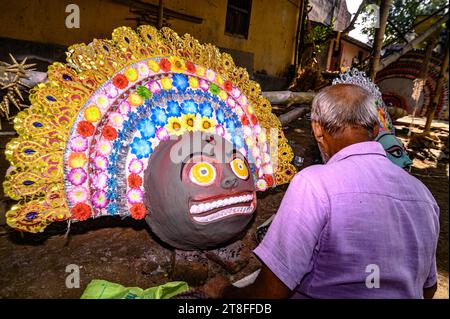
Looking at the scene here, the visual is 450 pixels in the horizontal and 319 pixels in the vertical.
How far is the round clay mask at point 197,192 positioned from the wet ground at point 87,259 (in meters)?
0.46

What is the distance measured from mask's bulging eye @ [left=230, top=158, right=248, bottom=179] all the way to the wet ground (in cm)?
87

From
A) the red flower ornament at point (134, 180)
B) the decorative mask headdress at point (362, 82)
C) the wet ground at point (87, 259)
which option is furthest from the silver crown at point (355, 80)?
the red flower ornament at point (134, 180)

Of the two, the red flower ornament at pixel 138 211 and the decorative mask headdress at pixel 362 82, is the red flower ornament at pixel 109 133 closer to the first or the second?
the red flower ornament at pixel 138 211

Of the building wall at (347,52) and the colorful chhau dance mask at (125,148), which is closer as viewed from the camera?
the colorful chhau dance mask at (125,148)

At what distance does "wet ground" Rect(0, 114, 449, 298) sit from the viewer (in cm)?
198

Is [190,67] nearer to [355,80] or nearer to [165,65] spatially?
[165,65]

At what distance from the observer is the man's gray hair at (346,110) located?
54.2 inches

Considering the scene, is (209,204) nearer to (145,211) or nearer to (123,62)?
(145,211)

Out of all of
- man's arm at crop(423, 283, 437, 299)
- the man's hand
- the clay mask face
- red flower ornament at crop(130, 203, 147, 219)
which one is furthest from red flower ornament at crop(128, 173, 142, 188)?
the clay mask face

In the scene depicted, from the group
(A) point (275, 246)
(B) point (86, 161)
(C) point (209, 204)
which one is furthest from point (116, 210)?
(A) point (275, 246)

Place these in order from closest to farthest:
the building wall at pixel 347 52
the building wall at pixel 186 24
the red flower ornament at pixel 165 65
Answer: the red flower ornament at pixel 165 65 → the building wall at pixel 186 24 → the building wall at pixel 347 52

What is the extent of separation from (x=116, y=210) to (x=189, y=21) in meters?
5.79

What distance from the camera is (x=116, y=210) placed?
6.68 ft

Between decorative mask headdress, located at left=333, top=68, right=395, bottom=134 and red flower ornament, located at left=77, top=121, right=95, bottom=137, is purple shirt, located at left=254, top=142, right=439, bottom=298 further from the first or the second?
decorative mask headdress, located at left=333, top=68, right=395, bottom=134
